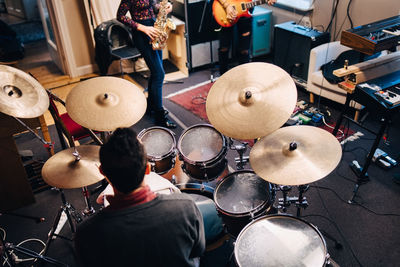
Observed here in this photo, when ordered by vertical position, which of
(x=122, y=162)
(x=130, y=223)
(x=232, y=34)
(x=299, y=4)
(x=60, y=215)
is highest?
(x=122, y=162)

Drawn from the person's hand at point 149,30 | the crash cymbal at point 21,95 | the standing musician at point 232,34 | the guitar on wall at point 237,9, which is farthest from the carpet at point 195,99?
the crash cymbal at point 21,95

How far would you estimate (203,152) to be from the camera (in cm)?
266

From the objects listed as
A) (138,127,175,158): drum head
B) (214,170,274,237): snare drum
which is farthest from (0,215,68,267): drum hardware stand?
(214,170,274,237): snare drum

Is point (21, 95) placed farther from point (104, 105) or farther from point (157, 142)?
point (157, 142)

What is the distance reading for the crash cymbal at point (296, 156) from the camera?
1.94 metres

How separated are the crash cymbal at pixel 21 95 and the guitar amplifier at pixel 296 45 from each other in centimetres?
320

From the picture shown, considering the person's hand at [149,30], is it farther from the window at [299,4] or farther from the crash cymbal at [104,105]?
the window at [299,4]

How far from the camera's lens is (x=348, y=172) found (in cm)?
326

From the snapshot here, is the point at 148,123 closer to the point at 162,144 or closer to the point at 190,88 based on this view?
the point at 190,88

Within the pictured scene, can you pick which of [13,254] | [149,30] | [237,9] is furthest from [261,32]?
[13,254]

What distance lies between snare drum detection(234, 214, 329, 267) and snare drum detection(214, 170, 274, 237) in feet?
0.52

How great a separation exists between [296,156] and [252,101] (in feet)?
1.38

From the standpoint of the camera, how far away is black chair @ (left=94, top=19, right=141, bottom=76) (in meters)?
4.53

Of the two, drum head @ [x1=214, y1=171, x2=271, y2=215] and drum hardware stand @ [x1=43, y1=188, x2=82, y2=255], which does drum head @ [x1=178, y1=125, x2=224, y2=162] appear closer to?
drum head @ [x1=214, y1=171, x2=271, y2=215]
